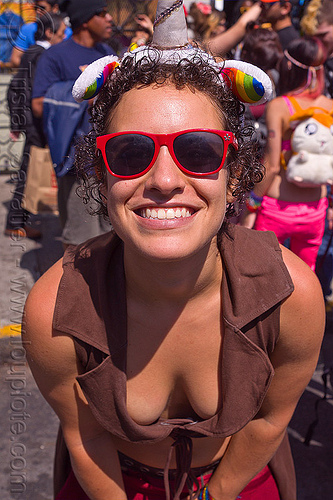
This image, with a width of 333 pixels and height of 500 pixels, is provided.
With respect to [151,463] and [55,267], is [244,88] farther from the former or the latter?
[151,463]

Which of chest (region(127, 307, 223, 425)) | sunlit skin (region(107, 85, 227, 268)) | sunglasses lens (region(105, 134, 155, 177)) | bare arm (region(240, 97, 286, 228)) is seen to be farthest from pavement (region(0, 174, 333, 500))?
sunglasses lens (region(105, 134, 155, 177))

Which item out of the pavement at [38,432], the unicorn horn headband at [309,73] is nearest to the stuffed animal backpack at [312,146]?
the unicorn horn headband at [309,73]

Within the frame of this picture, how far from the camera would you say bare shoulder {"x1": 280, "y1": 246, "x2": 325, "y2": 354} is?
62.4 inches

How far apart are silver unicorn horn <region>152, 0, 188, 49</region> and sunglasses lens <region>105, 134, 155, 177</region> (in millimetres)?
374

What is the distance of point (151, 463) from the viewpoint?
1.81 m

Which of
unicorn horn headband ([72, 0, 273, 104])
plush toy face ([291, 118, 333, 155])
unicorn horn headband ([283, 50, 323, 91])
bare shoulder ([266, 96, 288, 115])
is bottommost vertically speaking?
plush toy face ([291, 118, 333, 155])

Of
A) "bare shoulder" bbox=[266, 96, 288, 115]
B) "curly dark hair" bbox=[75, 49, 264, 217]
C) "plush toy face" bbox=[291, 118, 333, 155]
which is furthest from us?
"bare shoulder" bbox=[266, 96, 288, 115]

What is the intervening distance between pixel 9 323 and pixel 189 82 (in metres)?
3.16

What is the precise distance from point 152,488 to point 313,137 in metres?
2.35

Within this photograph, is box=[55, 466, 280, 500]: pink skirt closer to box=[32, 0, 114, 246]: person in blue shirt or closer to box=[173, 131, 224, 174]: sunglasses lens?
box=[173, 131, 224, 174]: sunglasses lens

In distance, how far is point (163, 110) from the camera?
137 centimetres

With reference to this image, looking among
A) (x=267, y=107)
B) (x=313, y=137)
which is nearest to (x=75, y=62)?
(x=267, y=107)

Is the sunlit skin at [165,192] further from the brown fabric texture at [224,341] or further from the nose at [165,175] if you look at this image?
the brown fabric texture at [224,341]

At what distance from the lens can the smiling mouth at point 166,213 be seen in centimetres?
137
